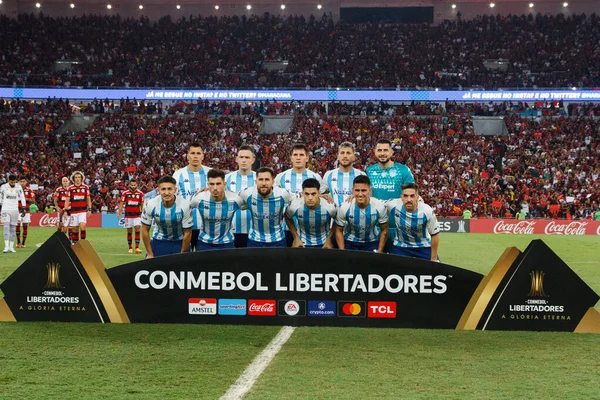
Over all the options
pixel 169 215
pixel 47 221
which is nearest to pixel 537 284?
pixel 169 215

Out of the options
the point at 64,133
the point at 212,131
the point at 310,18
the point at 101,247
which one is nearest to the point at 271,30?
the point at 310,18

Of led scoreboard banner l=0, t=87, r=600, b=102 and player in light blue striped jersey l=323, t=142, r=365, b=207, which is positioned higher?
led scoreboard banner l=0, t=87, r=600, b=102

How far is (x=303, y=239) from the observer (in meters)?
8.98

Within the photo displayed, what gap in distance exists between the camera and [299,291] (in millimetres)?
8078

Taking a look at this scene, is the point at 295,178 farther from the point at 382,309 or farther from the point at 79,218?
the point at 79,218

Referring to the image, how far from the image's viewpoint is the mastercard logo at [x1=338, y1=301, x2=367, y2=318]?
8.06 metres

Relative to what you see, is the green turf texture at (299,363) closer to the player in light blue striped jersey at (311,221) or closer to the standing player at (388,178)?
the player in light blue striped jersey at (311,221)

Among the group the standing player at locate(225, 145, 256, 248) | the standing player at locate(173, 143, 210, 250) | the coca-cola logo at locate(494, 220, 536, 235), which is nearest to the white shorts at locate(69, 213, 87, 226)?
the standing player at locate(173, 143, 210, 250)

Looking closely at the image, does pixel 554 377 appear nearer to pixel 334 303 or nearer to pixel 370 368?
pixel 370 368

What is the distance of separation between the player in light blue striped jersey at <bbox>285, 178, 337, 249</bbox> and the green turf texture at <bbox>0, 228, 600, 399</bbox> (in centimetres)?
133

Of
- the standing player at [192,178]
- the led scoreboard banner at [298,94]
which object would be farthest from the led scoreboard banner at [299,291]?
the led scoreboard banner at [298,94]

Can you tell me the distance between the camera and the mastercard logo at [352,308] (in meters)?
8.06

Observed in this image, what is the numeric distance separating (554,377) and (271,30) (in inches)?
1990

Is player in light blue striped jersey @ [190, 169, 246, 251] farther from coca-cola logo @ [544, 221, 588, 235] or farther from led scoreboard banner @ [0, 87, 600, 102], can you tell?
led scoreboard banner @ [0, 87, 600, 102]
